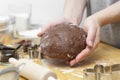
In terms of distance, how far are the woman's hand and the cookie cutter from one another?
14cm

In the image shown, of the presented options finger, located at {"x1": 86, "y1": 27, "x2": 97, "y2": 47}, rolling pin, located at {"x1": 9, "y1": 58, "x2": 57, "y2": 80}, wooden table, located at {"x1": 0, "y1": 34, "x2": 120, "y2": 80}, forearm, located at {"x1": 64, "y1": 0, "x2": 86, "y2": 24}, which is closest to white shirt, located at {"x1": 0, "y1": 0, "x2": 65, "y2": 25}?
forearm, located at {"x1": 64, "y1": 0, "x2": 86, "y2": 24}

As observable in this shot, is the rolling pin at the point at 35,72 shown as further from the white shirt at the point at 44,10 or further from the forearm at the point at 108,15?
the white shirt at the point at 44,10

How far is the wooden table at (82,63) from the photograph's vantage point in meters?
0.90

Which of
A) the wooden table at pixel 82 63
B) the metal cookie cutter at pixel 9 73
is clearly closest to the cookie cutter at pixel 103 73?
the wooden table at pixel 82 63

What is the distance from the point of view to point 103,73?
0.78m

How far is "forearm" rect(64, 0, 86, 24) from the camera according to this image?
120 cm

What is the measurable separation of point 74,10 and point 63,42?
12.7 inches

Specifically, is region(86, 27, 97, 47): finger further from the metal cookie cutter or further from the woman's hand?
the metal cookie cutter

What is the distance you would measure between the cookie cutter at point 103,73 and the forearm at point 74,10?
1.27 feet

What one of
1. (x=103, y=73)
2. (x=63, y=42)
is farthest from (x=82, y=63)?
(x=103, y=73)

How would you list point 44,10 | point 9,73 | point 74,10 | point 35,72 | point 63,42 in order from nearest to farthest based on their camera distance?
point 9,73 < point 35,72 < point 63,42 < point 74,10 < point 44,10

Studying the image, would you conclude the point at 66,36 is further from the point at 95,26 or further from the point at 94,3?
the point at 94,3

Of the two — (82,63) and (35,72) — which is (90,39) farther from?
(35,72)

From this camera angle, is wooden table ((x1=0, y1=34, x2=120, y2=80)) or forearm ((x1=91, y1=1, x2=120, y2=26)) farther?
forearm ((x1=91, y1=1, x2=120, y2=26))
